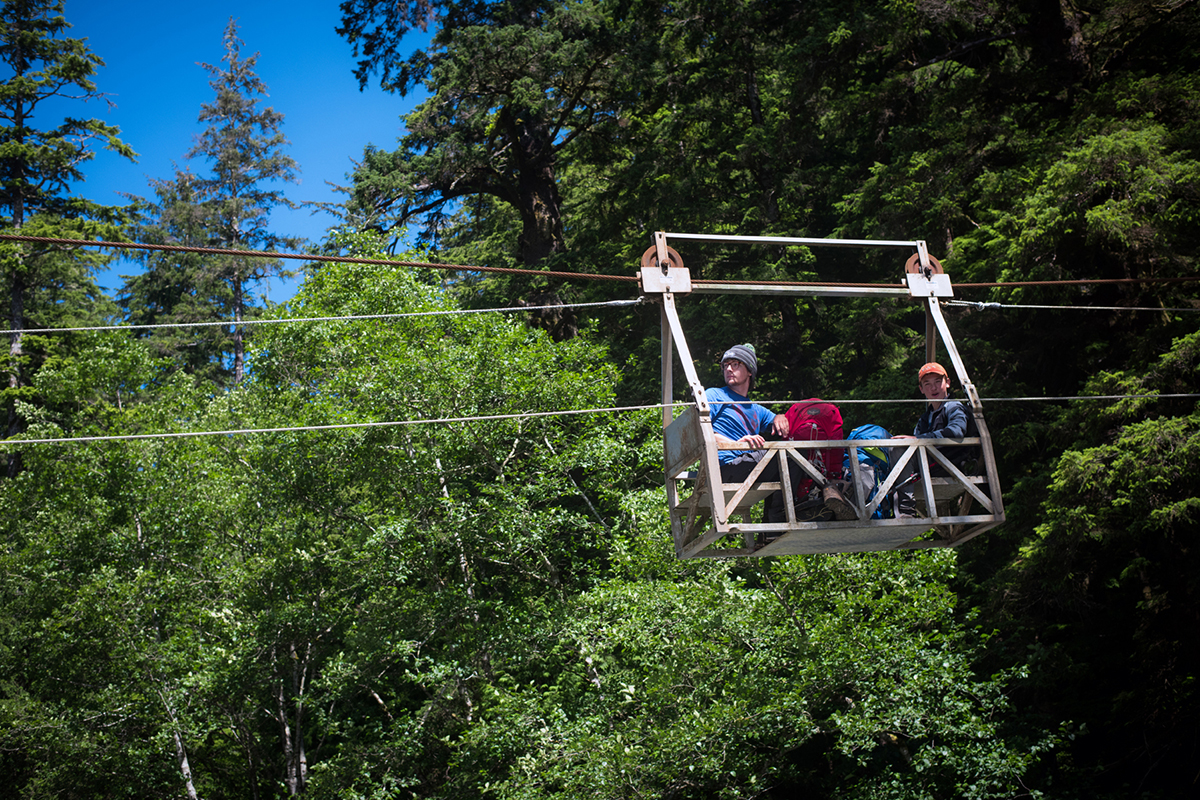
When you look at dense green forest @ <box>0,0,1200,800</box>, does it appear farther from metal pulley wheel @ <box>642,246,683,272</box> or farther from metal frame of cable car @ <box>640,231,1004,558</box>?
metal pulley wheel @ <box>642,246,683,272</box>

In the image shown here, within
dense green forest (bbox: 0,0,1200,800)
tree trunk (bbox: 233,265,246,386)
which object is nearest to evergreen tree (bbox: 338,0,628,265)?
dense green forest (bbox: 0,0,1200,800)

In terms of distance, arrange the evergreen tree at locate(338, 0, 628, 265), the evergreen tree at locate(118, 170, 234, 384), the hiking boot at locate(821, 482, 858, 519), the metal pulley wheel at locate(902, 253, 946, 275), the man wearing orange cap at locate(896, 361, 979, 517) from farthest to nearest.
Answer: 1. the evergreen tree at locate(118, 170, 234, 384)
2. the evergreen tree at locate(338, 0, 628, 265)
3. the metal pulley wheel at locate(902, 253, 946, 275)
4. the man wearing orange cap at locate(896, 361, 979, 517)
5. the hiking boot at locate(821, 482, 858, 519)

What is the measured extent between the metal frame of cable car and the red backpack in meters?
0.13

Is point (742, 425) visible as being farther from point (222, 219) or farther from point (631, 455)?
point (222, 219)

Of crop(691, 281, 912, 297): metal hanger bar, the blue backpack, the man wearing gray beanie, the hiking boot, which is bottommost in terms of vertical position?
the hiking boot

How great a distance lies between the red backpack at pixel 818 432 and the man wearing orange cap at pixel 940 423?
49 centimetres

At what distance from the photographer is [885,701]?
34.7 ft

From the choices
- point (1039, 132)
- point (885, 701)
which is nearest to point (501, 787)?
point (885, 701)

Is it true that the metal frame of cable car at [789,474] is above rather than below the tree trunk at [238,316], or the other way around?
below

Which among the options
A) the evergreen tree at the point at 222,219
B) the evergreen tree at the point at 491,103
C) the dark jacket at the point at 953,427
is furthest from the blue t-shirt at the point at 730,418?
the evergreen tree at the point at 222,219

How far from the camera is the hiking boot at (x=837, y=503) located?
580cm

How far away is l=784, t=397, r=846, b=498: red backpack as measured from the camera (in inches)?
237

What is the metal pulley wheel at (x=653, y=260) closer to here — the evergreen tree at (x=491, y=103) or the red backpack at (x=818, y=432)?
the red backpack at (x=818, y=432)

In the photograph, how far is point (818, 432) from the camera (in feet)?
19.8
